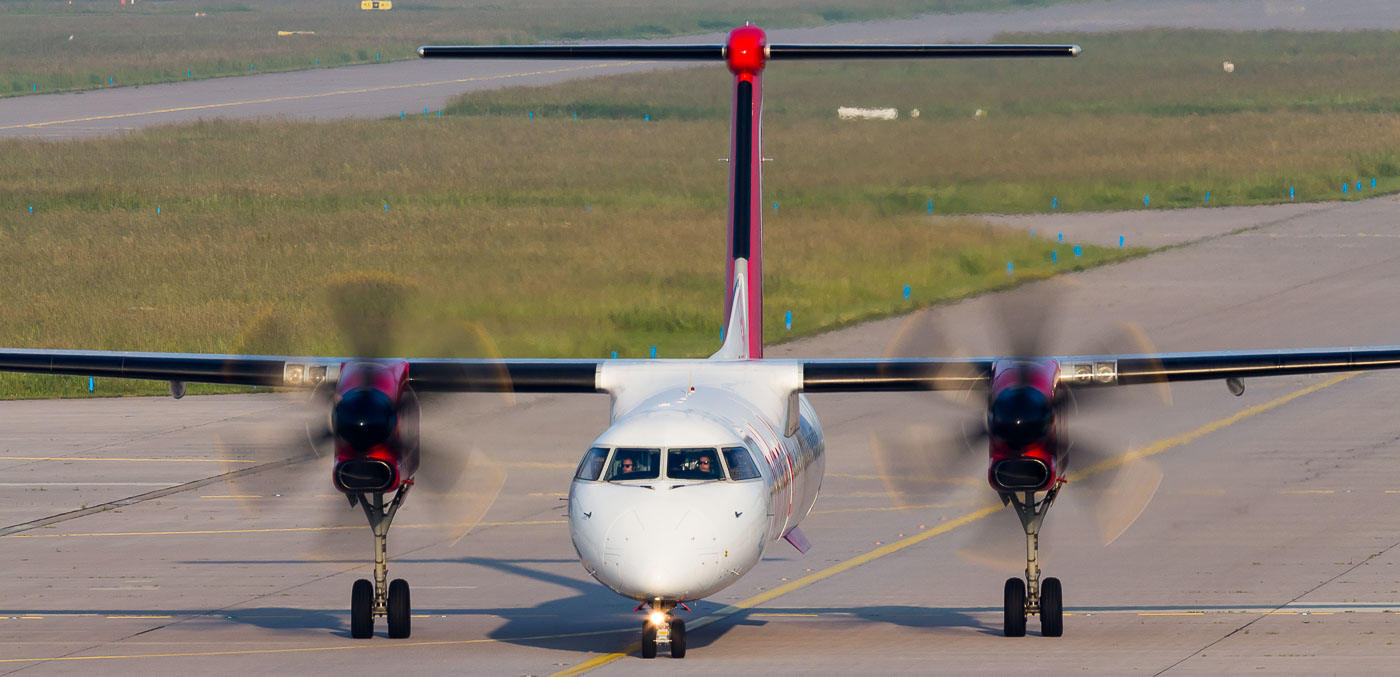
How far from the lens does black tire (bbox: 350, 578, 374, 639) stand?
19500mm

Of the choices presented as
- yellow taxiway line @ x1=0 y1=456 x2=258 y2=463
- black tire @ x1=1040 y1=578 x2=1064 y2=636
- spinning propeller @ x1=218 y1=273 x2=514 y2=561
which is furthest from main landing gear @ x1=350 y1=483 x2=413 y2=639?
yellow taxiway line @ x1=0 y1=456 x2=258 y2=463

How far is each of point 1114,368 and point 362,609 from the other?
27.1ft

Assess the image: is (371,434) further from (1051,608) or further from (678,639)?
(1051,608)

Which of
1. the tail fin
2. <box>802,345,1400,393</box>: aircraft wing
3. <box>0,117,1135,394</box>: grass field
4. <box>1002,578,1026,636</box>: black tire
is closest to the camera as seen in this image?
<box>1002,578,1026,636</box>: black tire

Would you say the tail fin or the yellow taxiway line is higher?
the tail fin

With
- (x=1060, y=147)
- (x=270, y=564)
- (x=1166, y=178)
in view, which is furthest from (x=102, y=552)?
(x=1166, y=178)

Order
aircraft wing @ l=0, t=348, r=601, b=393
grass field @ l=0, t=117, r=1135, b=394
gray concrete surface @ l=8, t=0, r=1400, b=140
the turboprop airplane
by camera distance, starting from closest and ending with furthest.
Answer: the turboprop airplane < aircraft wing @ l=0, t=348, r=601, b=393 < grass field @ l=0, t=117, r=1135, b=394 < gray concrete surface @ l=8, t=0, r=1400, b=140

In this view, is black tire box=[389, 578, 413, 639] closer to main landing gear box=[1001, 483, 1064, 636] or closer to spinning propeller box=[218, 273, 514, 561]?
spinning propeller box=[218, 273, 514, 561]

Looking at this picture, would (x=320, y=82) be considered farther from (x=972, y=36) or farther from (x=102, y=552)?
(x=102, y=552)

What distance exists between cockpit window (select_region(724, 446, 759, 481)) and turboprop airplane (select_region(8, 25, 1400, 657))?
18mm

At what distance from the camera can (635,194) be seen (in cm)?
5794

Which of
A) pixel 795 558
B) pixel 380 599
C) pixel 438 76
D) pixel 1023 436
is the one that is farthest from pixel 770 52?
pixel 438 76

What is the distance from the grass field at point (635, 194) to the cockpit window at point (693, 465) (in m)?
16.5

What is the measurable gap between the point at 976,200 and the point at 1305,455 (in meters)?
24.7
